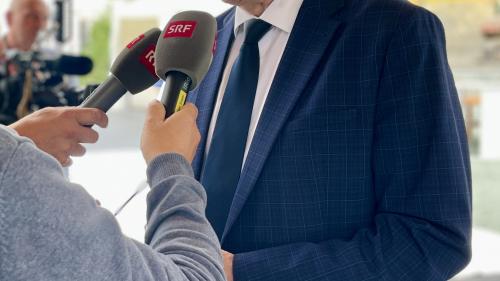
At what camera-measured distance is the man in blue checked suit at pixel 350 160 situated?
3.59ft

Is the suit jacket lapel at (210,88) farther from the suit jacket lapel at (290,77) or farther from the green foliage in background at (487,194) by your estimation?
the green foliage in background at (487,194)

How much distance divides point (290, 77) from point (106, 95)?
319 mm

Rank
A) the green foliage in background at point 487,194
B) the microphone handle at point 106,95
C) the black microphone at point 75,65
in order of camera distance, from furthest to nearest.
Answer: the green foliage in background at point 487,194 < the black microphone at point 75,65 < the microphone handle at point 106,95

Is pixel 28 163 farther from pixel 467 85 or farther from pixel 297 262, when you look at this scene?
pixel 467 85

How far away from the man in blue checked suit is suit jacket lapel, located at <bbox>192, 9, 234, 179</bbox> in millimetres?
62

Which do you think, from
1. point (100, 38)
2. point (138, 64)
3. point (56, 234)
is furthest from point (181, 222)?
point (100, 38)

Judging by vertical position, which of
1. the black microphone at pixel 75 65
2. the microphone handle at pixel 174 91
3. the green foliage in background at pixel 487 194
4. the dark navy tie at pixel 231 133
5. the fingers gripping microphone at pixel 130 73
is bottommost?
→ the green foliage in background at pixel 487 194

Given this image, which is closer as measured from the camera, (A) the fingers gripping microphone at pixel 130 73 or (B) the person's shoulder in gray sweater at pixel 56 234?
(B) the person's shoulder in gray sweater at pixel 56 234

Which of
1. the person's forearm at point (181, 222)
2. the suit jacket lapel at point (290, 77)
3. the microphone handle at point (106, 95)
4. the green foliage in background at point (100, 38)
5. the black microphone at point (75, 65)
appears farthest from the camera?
the green foliage in background at point (100, 38)

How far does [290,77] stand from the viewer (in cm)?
119

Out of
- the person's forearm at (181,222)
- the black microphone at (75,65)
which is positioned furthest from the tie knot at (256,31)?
the black microphone at (75,65)

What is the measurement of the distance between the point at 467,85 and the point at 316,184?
2751 mm

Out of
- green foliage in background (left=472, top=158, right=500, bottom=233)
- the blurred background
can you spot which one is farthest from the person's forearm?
green foliage in background (left=472, top=158, right=500, bottom=233)

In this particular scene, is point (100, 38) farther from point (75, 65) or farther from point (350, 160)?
point (350, 160)
